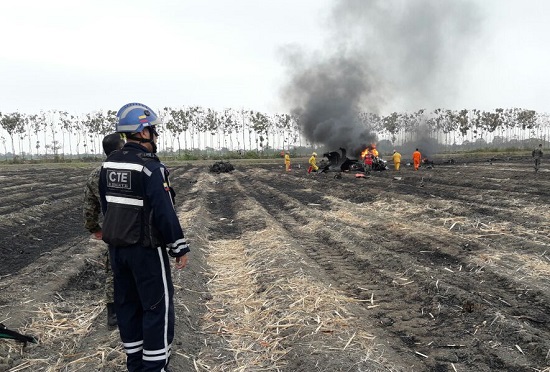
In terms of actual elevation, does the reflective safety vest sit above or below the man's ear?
below

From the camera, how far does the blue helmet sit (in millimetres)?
3199

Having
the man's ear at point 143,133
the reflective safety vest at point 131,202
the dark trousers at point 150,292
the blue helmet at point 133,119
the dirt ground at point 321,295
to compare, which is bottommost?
the dirt ground at point 321,295

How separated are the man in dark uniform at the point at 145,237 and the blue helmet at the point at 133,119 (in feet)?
0.04

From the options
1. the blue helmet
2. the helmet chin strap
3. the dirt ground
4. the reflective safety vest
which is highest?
the blue helmet

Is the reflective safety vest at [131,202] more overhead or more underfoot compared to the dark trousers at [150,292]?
more overhead

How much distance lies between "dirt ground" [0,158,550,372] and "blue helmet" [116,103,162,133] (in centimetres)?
226

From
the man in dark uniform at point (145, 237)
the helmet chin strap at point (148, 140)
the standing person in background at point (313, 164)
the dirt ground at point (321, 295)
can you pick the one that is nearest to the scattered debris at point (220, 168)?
the standing person in background at point (313, 164)

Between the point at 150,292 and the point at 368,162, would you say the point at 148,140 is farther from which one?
the point at 368,162

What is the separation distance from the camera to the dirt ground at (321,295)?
13.2 ft

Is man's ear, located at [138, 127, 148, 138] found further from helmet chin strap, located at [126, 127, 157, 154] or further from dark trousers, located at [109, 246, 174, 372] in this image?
dark trousers, located at [109, 246, 174, 372]

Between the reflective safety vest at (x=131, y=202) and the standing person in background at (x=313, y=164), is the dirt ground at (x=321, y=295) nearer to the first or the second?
the reflective safety vest at (x=131, y=202)

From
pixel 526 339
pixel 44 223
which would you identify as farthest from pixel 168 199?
pixel 44 223

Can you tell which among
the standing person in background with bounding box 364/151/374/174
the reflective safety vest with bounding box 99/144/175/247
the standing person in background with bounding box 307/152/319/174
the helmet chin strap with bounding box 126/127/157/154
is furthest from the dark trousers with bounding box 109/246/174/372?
the standing person in background with bounding box 307/152/319/174

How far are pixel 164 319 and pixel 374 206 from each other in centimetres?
1205
